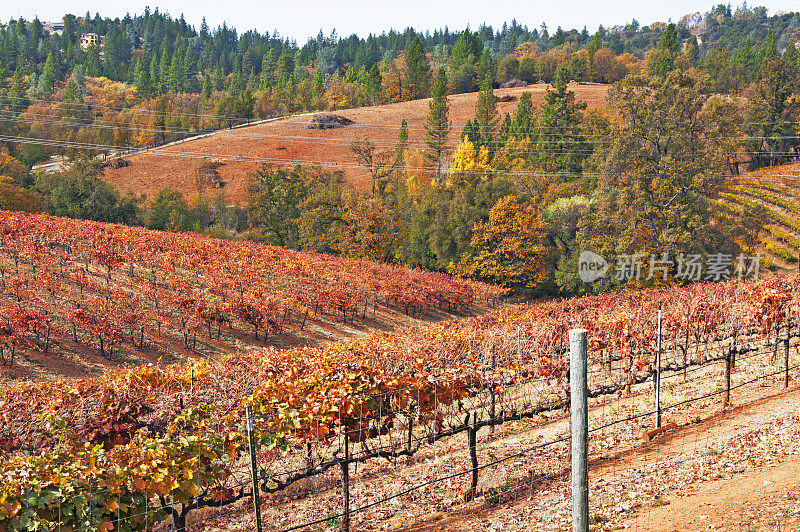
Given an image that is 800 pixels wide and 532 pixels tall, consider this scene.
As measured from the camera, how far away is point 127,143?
84500 millimetres

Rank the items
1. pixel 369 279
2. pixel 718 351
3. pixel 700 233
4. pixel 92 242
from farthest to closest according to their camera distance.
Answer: pixel 700 233 → pixel 369 279 → pixel 92 242 → pixel 718 351

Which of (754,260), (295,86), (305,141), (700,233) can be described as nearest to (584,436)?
(700,233)

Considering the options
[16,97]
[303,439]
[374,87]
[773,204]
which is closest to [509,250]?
[773,204]

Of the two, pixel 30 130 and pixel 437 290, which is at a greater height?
pixel 30 130

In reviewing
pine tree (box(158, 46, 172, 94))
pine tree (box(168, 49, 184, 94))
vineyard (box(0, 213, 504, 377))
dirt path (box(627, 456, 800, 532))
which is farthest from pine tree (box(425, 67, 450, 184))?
pine tree (box(168, 49, 184, 94))

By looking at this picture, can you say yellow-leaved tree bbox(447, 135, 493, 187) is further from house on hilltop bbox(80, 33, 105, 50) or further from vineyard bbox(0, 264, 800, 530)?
house on hilltop bbox(80, 33, 105, 50)

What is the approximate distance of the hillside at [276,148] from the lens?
71875mm

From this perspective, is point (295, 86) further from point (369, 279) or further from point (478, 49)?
point (369, 279)

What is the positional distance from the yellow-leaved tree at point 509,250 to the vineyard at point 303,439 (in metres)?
26.6

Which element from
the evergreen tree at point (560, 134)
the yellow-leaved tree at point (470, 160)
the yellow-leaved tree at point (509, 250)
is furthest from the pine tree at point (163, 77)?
the yellow-leaved tree at point (509, 250)

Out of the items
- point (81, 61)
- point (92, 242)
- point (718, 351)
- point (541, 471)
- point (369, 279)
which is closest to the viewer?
point (541, 471)

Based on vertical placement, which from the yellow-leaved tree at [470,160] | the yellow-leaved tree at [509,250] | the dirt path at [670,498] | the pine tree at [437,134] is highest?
the pine tree at [437,134]

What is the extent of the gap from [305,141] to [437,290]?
5612 centimetres

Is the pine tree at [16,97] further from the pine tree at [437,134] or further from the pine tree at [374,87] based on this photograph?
the pine tree at [437,134]
